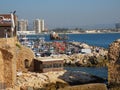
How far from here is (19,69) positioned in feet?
169

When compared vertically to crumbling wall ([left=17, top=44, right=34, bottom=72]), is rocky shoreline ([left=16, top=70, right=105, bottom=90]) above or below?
below

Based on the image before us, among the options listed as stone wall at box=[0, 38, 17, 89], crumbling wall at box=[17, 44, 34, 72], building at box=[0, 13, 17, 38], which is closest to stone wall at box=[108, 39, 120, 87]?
stone wall at box=[0, 38, 17, 89]

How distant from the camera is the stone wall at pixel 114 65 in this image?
4488cm

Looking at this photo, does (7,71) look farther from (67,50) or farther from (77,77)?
(67,50)

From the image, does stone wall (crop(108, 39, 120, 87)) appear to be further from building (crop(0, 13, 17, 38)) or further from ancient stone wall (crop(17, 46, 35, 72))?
building (crop(0, 13, 17, 38))

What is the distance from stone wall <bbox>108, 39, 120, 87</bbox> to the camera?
44875 mm

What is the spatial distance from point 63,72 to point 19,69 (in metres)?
5.34

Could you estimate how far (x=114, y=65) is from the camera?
1788 inches

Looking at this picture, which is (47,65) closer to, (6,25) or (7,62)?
(6,25)

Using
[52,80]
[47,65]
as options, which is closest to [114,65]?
[52,80]

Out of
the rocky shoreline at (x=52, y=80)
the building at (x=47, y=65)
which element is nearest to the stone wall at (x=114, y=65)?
the rocky shoreline at (x=52, y=80)

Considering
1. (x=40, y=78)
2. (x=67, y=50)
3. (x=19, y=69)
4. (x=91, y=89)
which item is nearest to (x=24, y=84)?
(x=40, y=78)

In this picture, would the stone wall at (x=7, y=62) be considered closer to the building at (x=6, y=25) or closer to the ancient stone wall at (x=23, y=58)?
the building at (x=6, y=25)

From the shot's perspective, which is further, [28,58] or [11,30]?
[28,58]
